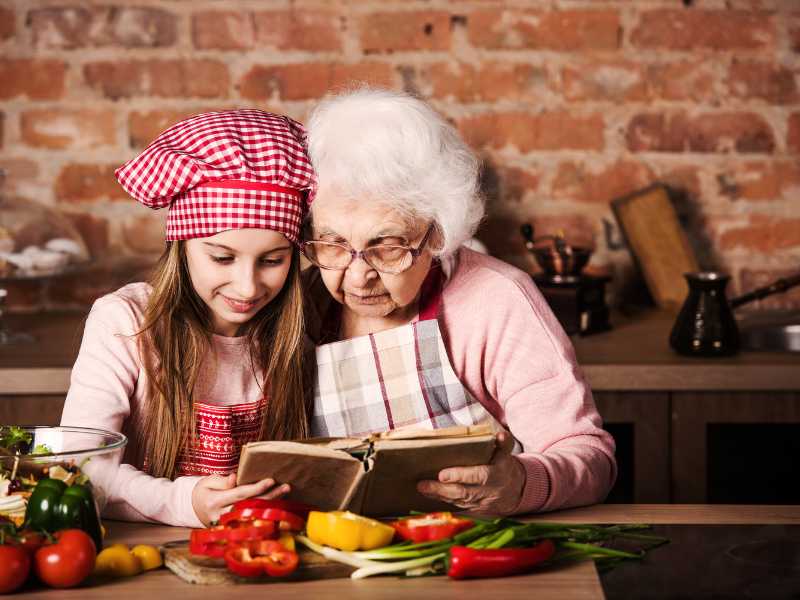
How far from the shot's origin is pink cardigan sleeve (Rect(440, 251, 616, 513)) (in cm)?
174

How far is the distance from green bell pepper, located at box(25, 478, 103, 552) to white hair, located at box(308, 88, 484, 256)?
2.23 ft

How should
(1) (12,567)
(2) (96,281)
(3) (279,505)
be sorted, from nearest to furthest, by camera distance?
(1) (12,567)
(3) (279,505)
(2) (96,281)

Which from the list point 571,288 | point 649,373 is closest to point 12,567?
point 649,373

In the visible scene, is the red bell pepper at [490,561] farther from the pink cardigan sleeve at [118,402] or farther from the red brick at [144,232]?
the red brick at [144,232]

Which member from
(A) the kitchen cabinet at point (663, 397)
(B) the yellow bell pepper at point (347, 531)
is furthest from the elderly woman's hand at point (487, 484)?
(A) the kitchen cabinet at point (663, 397)

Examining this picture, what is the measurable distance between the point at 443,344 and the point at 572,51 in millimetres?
1414

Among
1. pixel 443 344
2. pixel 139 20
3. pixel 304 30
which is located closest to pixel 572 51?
pixel 304 30

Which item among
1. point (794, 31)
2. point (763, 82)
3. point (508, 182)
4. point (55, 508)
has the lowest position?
point (55, 508)

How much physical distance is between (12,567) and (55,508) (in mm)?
96

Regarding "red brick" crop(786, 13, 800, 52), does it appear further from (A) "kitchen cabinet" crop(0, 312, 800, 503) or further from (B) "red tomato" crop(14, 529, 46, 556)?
(B) "red tomato" crop(14, 529, 46, 556)

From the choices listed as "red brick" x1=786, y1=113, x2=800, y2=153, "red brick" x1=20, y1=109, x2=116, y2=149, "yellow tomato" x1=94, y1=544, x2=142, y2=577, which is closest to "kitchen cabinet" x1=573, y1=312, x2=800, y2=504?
"red brick" x1=786, y1=113, x2=800, y2=153

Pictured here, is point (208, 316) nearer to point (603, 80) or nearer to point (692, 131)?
point (603, 80)

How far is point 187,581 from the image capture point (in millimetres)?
1345

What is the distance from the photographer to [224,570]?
1336mm
